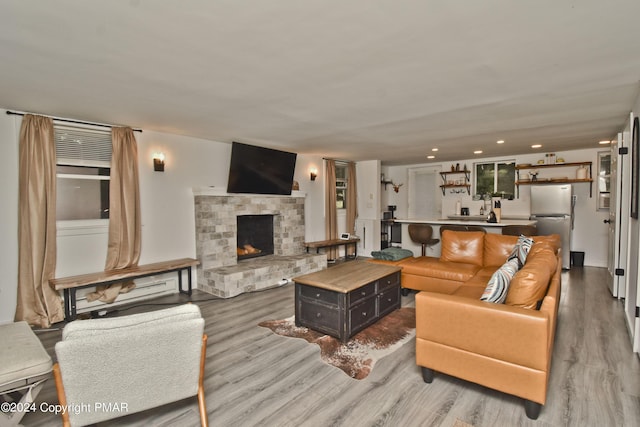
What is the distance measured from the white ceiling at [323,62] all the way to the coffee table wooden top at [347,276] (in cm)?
180

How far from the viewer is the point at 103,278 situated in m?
3.71

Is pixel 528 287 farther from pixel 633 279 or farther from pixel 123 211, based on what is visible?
pixel 123 211

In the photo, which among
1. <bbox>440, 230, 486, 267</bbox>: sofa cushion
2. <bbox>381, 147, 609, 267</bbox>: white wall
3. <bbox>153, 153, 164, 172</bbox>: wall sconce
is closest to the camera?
<bbox>440, 230, 486, 267</bbox>: sofa cushion

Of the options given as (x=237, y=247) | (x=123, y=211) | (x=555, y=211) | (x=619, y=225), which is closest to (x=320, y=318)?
(x=237, y=247)

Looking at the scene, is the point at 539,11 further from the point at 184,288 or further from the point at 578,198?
the point at 578,198

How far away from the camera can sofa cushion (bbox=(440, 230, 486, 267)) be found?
4289mm

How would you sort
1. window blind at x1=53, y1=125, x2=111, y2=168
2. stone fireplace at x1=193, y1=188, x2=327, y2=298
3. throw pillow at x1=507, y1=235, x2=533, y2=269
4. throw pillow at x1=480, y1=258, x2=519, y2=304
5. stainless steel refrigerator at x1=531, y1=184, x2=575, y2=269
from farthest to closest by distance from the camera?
stainless steel refrigerator at x1=531, y1=184, x2=575, y2=269
stone fireplace at x1=193, y1=188, x2=327, y2=298
window blind at x1=53, y1=125, x2=111, y2=168
throw pillow at x1=507, y1=235, x2=533, y2=269
throw pillow at x1=480, y1=258, x2=519, y2=304

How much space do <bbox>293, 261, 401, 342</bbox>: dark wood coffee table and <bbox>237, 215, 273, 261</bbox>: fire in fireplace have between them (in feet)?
7.70

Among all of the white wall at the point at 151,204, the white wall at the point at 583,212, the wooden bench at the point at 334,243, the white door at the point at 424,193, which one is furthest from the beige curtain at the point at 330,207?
the white door at the point at 424,193

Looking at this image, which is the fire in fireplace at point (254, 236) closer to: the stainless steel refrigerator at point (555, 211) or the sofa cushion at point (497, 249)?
the sofa cushion at point (497, 249)

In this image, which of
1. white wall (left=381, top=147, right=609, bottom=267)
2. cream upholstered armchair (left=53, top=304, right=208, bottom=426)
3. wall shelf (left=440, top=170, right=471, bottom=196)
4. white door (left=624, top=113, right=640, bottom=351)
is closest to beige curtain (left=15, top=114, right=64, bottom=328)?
cream upholstered armchair (left=53, top=304, right=208, bottom=426)

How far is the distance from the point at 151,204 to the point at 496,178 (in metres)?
7.17

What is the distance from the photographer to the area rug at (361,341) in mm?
2588

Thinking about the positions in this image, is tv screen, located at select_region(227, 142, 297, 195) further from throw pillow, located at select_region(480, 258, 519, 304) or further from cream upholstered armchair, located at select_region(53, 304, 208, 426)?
throw pillow, located at select_region(480, 258, 519, 304)
